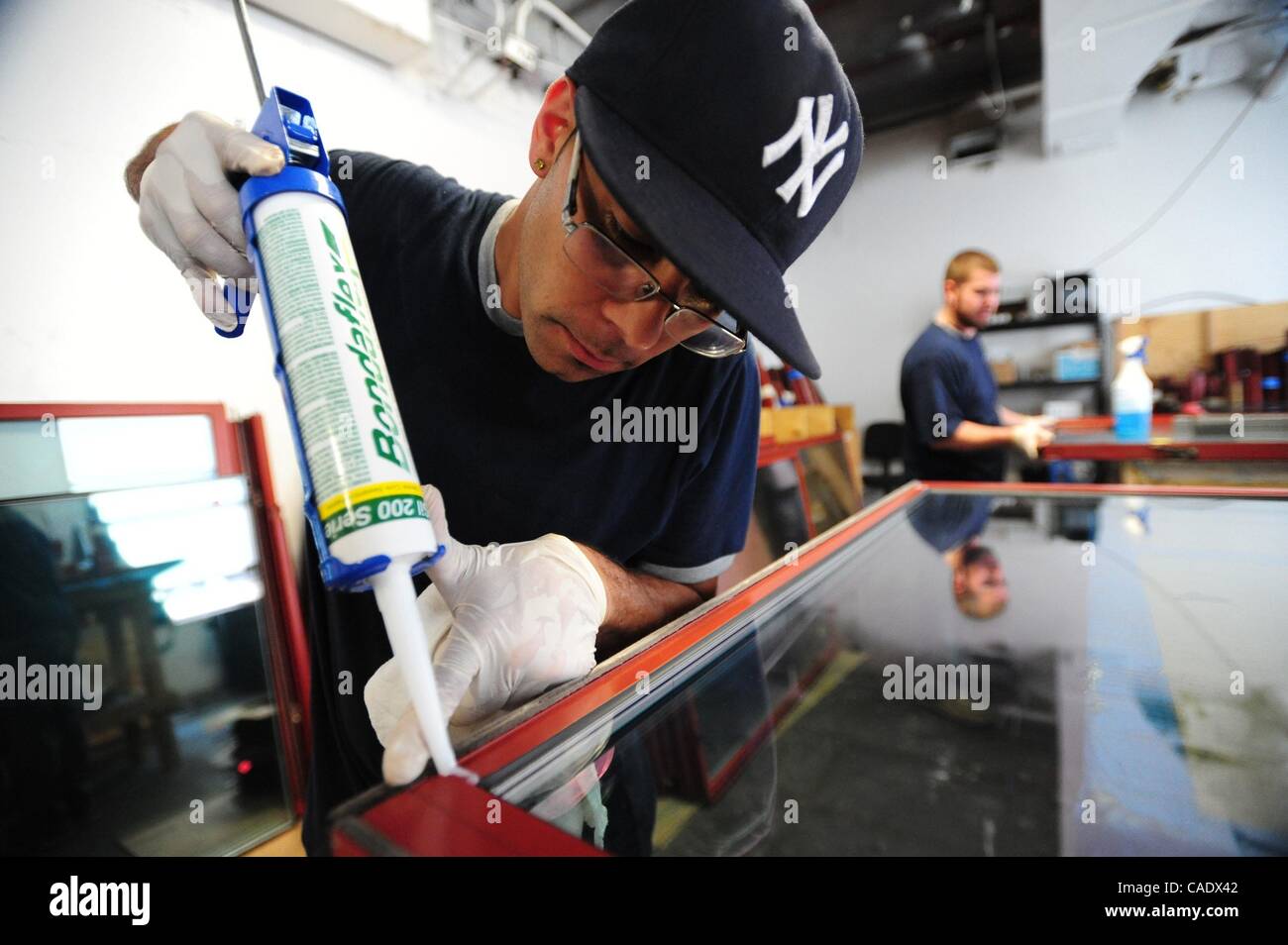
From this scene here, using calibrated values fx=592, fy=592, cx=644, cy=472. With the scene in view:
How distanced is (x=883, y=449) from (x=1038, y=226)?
7.29 feet

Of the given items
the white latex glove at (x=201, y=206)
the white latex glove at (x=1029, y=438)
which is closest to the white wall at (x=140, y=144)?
the white latex glove at (x=201, y=206)

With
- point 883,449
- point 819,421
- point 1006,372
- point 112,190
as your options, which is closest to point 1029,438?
point 819,421

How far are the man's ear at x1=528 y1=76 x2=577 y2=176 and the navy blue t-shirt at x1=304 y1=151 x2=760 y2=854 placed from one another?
0.16m

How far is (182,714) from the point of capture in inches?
74.0

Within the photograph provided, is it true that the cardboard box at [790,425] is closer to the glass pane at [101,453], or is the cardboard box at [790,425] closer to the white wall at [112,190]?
the white wall at [112,190]

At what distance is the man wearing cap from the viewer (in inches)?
24.0

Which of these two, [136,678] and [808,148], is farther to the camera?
[136,678]

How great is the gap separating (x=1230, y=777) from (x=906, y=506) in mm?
1142

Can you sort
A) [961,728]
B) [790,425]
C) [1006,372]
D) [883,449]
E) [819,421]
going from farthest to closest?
[883,449] < [1006,372] < [819,421] < [790,425] < [961,728]

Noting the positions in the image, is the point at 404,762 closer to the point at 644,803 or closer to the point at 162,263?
the point at 644,803

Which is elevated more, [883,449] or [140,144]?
[140,144]

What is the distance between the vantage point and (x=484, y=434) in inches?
38.5

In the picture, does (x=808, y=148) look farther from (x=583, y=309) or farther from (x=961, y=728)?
(x=961, y=728)

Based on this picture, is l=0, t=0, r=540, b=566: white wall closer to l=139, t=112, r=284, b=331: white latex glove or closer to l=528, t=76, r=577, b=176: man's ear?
l=139, t=112, r=284, b=331: white latex glove
